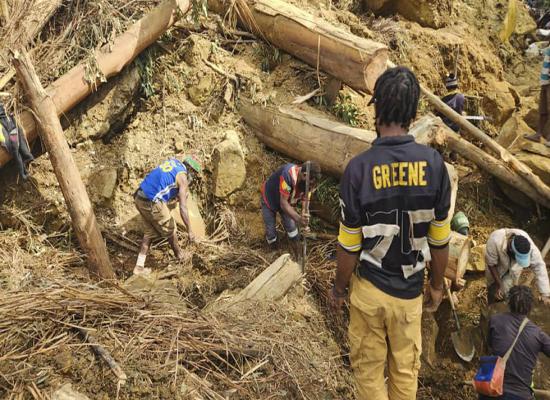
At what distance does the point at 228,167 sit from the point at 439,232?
3718mm

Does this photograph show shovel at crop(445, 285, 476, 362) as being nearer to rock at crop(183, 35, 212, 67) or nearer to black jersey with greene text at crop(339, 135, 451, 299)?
black jersey with greene text at crop(339, 135, 451, 299)

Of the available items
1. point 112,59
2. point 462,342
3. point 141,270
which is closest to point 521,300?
point 462,342

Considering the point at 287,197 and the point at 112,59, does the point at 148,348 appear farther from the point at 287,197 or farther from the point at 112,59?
the point at 112,59

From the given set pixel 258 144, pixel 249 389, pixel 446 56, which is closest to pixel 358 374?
pixel 249 389

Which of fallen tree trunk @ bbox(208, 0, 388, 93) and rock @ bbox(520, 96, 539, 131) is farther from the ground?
fallen tree trunk @ bbox(208, 0, 388, 93)

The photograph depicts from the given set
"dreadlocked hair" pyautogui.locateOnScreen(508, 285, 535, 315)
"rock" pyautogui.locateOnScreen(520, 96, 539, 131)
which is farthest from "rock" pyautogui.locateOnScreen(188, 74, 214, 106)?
"rock" pyautogui.locateOnScreen(520, 96, 539, 131)

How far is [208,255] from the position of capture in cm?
568

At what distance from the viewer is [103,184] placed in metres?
5.84

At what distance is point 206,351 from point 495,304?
390 cm

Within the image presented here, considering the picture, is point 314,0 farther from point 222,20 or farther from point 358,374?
point 358,374

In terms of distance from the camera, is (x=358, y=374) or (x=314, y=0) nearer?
(x=358, y=374)

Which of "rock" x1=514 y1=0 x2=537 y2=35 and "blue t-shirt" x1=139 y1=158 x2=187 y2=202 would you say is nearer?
"blue t-shirt" x1=139 y1=158 x2=187 y2=202

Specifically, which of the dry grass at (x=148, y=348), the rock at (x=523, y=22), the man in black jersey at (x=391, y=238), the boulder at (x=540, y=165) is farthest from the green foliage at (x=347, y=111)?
the rock at (x=523, y=22)

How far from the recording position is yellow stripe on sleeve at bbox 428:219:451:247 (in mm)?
2691
